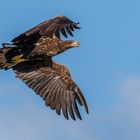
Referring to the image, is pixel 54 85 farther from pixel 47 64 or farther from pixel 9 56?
pixel 9 56

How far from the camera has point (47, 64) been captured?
48.0 feet

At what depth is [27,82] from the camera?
1406 cm

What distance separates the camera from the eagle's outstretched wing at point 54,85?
13.4m

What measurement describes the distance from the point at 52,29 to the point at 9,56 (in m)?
1.36

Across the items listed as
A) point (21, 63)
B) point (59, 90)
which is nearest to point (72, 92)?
point (59, 90)

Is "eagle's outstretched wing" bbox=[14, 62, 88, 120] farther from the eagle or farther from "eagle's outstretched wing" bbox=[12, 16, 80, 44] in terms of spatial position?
"eagle's outstretched wing" bbox=[12, 16, 80, 44]

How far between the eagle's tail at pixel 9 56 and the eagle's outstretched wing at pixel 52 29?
0.31 metres

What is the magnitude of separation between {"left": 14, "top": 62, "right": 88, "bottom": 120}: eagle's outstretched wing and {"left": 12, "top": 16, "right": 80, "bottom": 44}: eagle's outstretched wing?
0.88 m

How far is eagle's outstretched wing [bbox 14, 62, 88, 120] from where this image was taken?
13.4 m

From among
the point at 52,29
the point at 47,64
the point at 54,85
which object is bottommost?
the point at 54,85

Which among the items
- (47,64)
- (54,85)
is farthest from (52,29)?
(54,85)

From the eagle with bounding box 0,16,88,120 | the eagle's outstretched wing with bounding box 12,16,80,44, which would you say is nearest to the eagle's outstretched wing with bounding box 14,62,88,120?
the eagle with bounding box 0,16,88,120

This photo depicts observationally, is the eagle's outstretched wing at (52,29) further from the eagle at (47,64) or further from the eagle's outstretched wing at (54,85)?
the eagle's outstretched wing at (54,85)

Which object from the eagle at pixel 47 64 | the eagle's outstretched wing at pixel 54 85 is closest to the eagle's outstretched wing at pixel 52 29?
the eagle at pixel 47 64
